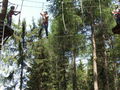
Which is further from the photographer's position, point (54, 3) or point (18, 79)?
point (18, 79)

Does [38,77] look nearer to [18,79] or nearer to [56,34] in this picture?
[18,79]

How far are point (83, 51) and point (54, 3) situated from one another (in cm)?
443

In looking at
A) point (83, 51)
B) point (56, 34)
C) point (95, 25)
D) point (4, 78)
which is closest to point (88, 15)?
point (95, 25)

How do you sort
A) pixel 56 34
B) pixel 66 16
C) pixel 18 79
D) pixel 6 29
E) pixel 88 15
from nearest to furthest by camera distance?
pixel 6 29, pixel 88 15, pixel 66 16, pixel 56 34, pixel 18 79

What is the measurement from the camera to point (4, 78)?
26.8m

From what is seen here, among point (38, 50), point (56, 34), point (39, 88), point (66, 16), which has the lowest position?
point (39, 88)

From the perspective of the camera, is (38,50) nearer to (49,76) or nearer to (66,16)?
(49,76)

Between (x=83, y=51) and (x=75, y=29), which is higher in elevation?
(x=75, y=29)

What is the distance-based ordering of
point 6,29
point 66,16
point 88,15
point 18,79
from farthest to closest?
point 18,79 → point 66,16 → point 88,15 → point 6,29

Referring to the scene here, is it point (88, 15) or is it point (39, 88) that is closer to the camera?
point (88, 15)

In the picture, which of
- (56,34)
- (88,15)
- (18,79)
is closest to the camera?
(88,15)

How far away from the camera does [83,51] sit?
881 inches

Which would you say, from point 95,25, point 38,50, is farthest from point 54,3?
point 38,50

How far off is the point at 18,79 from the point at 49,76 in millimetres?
3321
